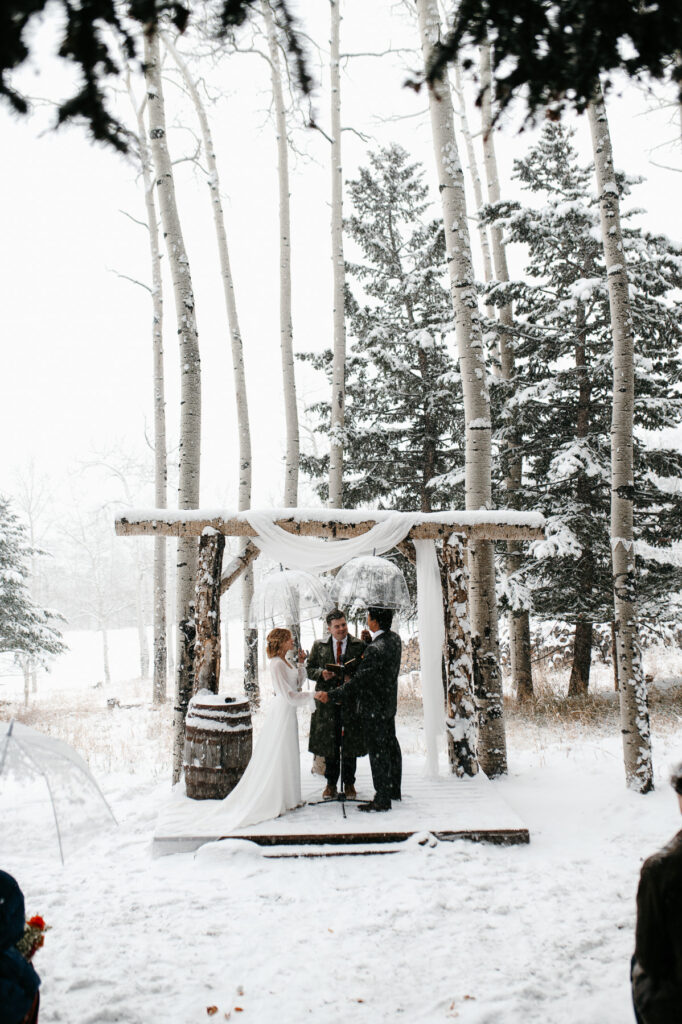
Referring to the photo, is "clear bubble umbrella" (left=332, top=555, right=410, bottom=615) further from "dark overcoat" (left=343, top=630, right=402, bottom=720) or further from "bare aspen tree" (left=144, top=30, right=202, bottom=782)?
"bare aspen tree" (left=144, top=30, right=202, bottom=782)

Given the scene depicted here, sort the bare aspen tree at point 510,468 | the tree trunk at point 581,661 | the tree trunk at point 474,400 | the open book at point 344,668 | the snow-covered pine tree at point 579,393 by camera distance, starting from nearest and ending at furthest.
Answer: the open book at point 344,668 → the tree trunk at point 474,400 → the snow-covered pine tree at point 579,393 → the tree trunk at point 581,661 → the bare aspen tree at point 510,468

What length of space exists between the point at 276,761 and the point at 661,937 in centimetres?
466

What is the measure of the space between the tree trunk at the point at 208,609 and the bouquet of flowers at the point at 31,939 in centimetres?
450

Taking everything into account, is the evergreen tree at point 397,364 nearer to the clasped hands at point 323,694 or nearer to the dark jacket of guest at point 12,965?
the clasped hands at point 323,694

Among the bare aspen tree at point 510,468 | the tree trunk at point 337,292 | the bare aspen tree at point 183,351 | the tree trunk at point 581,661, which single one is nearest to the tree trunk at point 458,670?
the bare aspen tree at point 183,351

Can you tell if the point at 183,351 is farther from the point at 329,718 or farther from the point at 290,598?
the point at 329,718

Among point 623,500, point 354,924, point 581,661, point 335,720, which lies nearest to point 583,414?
point 581,661

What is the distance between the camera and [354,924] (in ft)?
14.8

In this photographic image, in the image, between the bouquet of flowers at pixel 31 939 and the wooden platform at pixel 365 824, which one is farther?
the wooden platform at pixel 365 824

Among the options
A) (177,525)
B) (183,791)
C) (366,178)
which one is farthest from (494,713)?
(366,178)

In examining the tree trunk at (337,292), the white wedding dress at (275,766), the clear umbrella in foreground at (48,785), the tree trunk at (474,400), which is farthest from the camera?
the tree trunk at (337,292)

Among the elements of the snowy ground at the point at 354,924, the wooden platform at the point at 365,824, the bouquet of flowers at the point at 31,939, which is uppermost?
the bouquet of flowers at the point at 31,939

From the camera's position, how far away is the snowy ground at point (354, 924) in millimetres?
3561

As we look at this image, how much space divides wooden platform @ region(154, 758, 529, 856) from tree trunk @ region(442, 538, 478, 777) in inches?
20.4
